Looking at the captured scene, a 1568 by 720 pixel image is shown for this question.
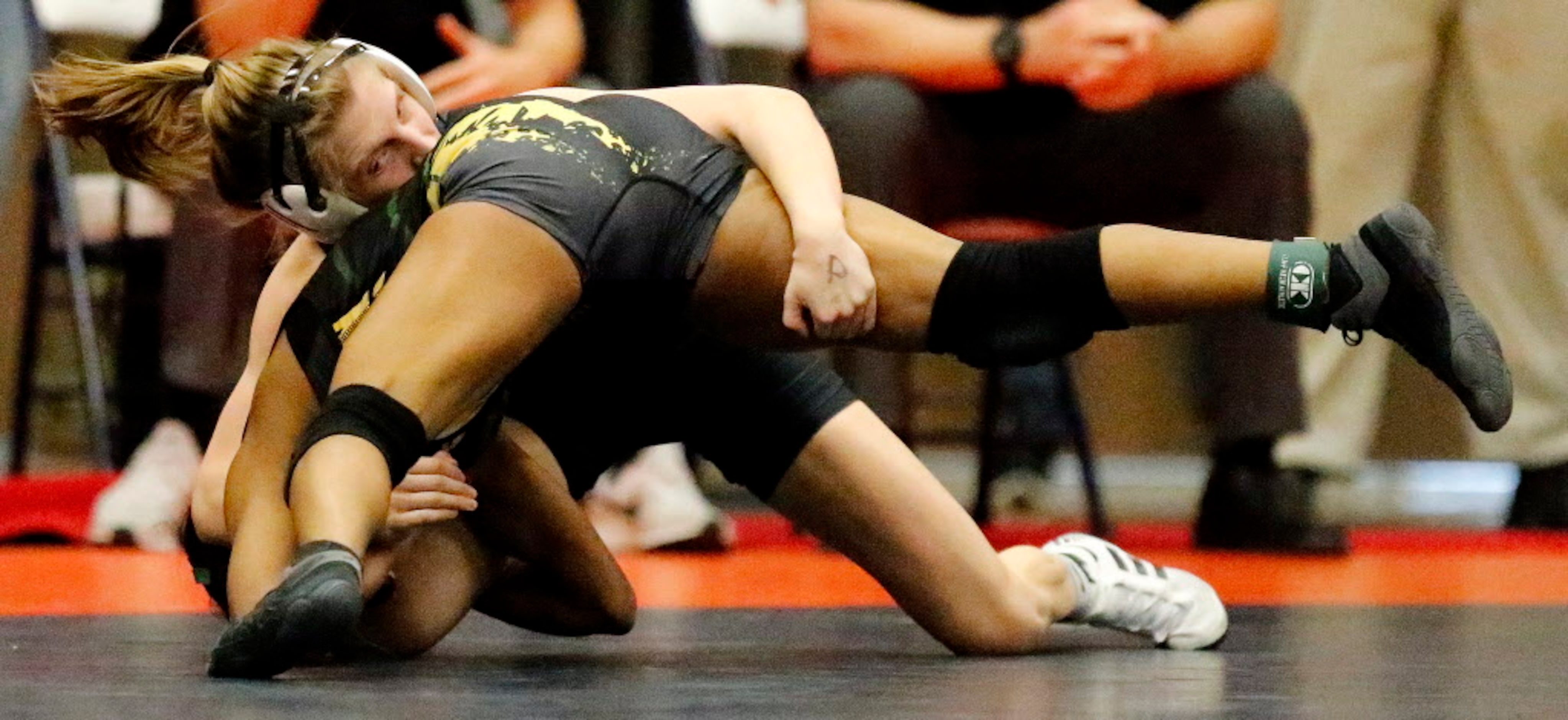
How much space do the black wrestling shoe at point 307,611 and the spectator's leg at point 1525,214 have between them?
111 inches

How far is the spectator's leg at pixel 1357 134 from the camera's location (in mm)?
3916

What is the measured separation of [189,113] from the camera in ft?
7.08

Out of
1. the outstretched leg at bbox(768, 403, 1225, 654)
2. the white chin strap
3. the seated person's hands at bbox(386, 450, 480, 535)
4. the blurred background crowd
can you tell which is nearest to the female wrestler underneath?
the seated person's hands at bbox(386, 450, 480, 535)

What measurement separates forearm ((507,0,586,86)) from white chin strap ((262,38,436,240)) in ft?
4.37

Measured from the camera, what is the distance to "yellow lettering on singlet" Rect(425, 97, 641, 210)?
2.04m

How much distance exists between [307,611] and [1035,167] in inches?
85.7

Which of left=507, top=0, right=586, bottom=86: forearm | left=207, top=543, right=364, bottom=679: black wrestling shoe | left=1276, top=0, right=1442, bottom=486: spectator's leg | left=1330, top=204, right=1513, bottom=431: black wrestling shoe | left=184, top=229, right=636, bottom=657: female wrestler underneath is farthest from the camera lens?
left=1276, top=0, right=1442, bottom=486: spectator's leg

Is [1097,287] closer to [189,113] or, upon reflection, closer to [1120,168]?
[189,113]

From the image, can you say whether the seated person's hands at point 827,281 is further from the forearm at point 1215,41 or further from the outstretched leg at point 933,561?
the forearm at point 1215,41

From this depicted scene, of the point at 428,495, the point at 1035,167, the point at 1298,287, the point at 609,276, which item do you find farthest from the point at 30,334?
the point at 1298,287

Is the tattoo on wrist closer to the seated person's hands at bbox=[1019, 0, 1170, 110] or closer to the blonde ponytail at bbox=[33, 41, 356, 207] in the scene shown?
the blonde ponytail at bbox=[33, 41, 356, 207]

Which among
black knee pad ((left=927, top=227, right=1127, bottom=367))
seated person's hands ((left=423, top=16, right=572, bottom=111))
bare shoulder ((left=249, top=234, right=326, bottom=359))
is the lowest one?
seated person's hands ((left=423, top=16, right=572, bottom=111))

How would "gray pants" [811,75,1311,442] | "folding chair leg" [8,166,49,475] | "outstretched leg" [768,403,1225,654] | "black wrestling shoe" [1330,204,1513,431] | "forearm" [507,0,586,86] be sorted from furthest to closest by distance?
"folding chair leg" [8,166,49,475]
"gray pants" [811,75,1311,442]
"forearm" [507,0,586,86]
"outstretched leg" [768,403,1225,654]
"black wrestling shoe" [1330,204,1513,431]

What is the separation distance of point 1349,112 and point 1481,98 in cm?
29
